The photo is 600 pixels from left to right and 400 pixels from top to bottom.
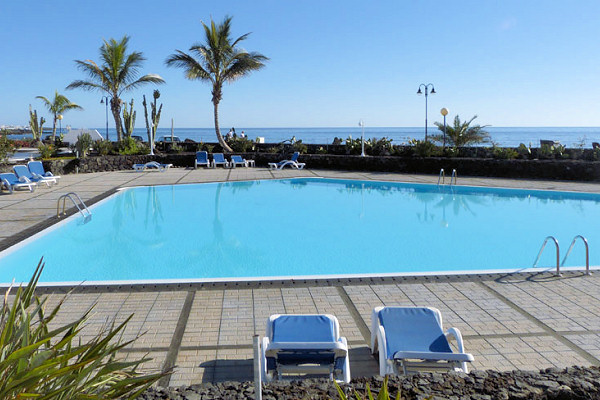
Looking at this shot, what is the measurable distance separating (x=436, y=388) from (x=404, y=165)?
18.1 m

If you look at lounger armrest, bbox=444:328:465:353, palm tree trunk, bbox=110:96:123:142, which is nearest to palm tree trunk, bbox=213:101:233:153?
palm tree trunk, bbox=110:96:123:142

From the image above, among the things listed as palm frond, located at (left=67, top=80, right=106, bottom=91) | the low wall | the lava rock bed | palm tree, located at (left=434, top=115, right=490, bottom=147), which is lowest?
the lava rock bed

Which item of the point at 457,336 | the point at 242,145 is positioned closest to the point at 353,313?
the point at 457,336

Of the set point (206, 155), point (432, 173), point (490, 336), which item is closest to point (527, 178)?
point (432, 173)

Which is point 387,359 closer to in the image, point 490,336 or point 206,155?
point 490,336

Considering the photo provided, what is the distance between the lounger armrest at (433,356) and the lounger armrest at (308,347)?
41cm

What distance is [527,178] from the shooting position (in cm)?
1877

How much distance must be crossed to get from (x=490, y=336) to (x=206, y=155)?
19037mm

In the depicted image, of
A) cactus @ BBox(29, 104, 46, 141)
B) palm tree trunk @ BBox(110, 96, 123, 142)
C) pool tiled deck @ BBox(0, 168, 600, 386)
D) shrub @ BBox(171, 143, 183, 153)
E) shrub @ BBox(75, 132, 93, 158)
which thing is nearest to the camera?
pool tiled deck @ BBox(0, 168, 600, 386)

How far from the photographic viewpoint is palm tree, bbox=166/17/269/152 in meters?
24.8

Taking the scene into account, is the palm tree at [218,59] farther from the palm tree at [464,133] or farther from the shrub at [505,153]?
the shrub at [505,153]

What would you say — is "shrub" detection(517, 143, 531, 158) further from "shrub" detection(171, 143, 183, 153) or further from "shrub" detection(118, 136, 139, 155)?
"shrub" detection(118, 136, 139, 155)

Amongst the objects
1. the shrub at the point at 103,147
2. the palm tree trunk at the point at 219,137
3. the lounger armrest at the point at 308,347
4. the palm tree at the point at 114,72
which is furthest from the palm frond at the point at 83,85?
the lounger armrest at the point at 308,347

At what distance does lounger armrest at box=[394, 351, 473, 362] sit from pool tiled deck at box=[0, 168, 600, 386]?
51cm
